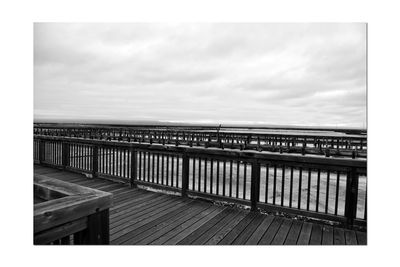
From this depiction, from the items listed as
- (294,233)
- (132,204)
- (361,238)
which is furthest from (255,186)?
(132,204)

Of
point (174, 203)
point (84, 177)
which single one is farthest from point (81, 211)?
point (84, 177)

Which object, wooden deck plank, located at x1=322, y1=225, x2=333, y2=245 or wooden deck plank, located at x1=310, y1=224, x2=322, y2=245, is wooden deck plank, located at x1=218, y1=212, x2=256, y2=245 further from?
wooden deck plank, located at x1=322, y1=225, x2=333, y2=245

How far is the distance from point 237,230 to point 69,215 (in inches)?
94.8

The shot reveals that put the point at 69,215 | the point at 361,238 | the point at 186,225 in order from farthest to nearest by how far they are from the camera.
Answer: the point at 186,225 < the point at 361,238 < the point at 69,215

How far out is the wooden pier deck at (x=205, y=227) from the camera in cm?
303

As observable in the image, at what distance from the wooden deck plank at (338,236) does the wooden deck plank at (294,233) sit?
462mm

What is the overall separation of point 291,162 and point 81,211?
3276 mm

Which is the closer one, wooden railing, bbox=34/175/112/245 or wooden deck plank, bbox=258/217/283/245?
wooden railing, bbox=34/175/112/245

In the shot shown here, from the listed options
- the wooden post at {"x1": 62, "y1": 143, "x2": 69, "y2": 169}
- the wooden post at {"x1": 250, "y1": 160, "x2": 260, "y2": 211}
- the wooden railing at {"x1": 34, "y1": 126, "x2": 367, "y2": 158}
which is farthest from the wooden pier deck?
the wooden post at {"x1": 62, "y1": 143, "x2": 69, "y2": 169}

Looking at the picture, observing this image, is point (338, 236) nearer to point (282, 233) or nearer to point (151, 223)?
point (282, 233)

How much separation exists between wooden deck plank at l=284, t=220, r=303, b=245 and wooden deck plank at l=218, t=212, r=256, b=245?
64 centimetres

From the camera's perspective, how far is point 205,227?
3.42 meters

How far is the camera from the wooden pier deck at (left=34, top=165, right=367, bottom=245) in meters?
3.03

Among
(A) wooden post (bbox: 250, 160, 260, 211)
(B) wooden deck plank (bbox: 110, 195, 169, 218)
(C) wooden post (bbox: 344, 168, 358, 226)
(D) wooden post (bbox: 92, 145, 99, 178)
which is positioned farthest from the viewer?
(D) wooden post (bbox: 92, 145, 99, 178)
